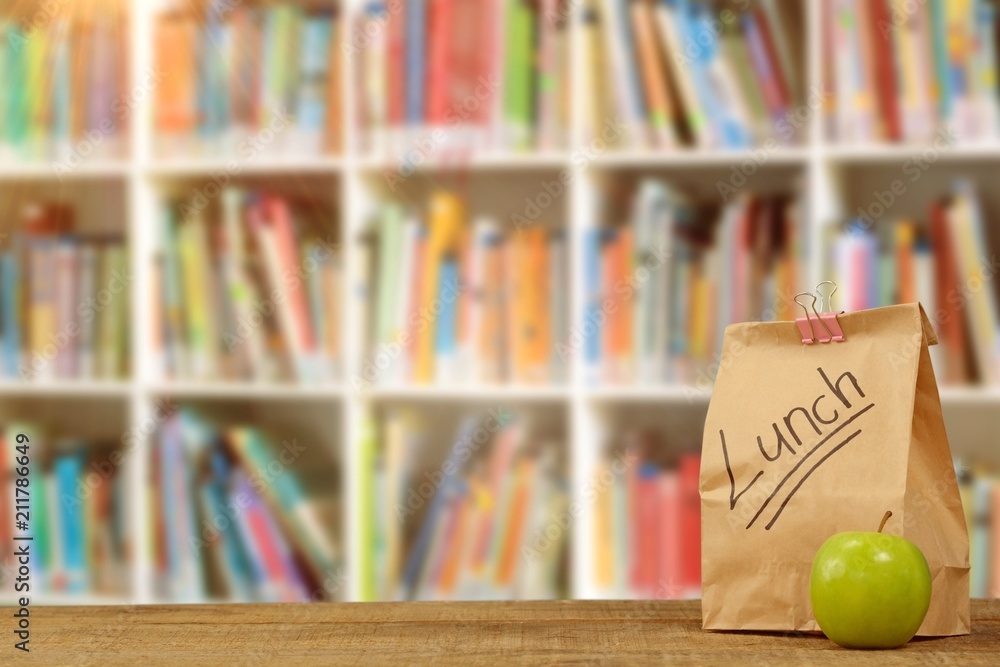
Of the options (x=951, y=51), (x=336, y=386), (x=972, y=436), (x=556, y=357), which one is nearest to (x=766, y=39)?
(x=951, y=51)

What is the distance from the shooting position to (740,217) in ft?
6.56

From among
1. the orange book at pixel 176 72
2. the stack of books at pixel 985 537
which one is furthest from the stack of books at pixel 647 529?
the orange book at pixel 176 72

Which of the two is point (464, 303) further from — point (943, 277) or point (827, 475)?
point (827, 475)

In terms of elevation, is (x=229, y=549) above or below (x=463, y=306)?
below

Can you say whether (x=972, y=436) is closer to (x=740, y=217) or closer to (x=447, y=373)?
(x=740, y=217)

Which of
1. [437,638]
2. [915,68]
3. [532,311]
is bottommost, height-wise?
[437,638]

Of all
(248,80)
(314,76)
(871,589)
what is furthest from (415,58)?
(871,589)

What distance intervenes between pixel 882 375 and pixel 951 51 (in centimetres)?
136

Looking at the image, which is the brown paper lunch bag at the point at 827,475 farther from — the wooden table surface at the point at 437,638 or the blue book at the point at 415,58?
the blue book at the point at 415,58

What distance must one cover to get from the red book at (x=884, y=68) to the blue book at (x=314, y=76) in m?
1.05

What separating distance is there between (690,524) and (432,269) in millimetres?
704

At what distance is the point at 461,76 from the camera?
2113mm

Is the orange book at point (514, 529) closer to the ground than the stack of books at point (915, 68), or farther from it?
closer to the ground

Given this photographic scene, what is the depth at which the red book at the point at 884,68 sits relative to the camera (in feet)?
6.32
